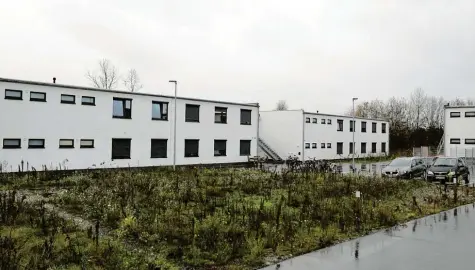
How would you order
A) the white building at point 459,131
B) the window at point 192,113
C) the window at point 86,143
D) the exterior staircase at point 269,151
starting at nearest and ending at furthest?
the window at point 86,143
the window at point 192,113
the exterior staircase at point 269,151
the white building at point 459,131

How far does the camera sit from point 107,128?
2703cm

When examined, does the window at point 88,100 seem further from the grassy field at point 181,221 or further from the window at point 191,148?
the grassy field at point 181,221

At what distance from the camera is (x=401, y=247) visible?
8586 mm

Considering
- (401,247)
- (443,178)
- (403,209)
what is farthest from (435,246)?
(443,178)

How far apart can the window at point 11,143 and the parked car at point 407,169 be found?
68.7 ft

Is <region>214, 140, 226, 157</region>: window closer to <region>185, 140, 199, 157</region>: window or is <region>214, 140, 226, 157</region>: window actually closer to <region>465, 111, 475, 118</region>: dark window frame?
<region>185, 140, 199, 157</region>: window

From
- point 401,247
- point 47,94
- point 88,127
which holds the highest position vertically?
point 47,94

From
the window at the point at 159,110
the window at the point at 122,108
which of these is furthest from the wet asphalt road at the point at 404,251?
the window at the point at 159,110

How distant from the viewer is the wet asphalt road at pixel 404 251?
7.28 meters

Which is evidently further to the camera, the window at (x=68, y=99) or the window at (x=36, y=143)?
the window at (x=68, y=99)

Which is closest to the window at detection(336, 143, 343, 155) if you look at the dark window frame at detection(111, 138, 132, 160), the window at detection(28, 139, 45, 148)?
the dark window frame at detection(111, 138, 132, 160)

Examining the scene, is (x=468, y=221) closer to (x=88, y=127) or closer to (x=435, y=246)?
(x=435, y=246)

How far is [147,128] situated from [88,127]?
450 centimetres

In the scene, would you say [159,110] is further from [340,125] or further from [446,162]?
[340,125]
